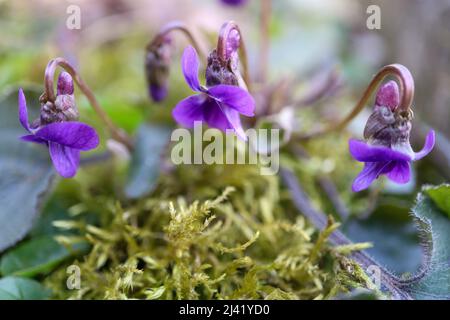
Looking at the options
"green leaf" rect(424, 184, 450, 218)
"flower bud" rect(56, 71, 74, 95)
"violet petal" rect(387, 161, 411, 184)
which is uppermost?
"flower bud" rect(56, 71, 74, 95)

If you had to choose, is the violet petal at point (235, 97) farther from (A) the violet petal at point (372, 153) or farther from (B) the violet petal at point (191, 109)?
(A) the violet petal at point (372, 153)

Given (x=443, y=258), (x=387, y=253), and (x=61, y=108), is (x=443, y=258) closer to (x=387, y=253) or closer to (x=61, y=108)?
(x=387, y=253)

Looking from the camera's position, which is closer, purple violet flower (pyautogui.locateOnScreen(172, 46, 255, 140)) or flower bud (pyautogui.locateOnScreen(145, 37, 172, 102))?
purple violet flower (pyautogui.locateOnScreen(172, 46, 255, 140))

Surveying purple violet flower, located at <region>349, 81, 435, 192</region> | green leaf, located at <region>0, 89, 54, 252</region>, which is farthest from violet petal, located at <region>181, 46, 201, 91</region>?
green leaf, located at <region>0, 89, 54, 252</region>

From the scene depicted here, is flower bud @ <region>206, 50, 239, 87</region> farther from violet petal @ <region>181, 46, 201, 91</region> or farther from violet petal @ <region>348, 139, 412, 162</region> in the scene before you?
violet petal @ <region>348, 139, 412, 162</region>

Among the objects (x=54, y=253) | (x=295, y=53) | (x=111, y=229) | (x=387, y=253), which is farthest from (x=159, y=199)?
(x=295, y=53)

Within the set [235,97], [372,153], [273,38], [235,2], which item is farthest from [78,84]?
[273,38]
